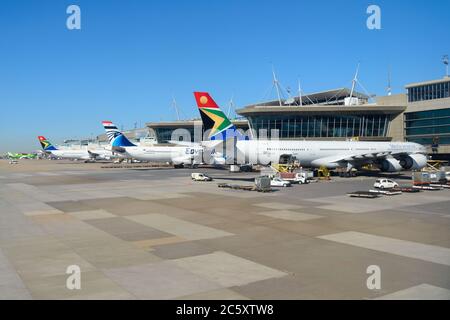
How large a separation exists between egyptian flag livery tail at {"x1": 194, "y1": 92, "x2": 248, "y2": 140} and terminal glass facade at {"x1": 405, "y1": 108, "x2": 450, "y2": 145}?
167ft

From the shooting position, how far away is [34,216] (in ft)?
80.3

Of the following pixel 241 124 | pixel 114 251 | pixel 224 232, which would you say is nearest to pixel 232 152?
pixel 224 232

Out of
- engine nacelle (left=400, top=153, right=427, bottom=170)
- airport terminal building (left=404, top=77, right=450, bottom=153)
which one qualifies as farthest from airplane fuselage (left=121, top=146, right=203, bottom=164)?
Answer: airport terminal building (left=404, top=77, right=450, bottom=153)

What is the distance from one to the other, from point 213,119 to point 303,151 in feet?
46.3

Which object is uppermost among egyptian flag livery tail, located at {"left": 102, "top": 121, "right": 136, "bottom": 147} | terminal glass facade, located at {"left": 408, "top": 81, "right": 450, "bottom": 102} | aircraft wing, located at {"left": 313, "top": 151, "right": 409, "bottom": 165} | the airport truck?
terminal glass facade, located at {"left": 408, "top": 81, "right": 450, "bottom": 102}

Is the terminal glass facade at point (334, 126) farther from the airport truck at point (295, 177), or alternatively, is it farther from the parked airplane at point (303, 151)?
the airport truck at point (295, 177)

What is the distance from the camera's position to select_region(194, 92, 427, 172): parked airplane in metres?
51.2

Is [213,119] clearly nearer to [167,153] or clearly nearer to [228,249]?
[167,153]

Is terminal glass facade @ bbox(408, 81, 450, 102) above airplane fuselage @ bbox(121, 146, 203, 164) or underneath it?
above

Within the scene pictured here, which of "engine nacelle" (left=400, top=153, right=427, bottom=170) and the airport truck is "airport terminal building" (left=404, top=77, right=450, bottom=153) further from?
the airport truck

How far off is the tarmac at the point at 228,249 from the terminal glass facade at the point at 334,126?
216 feet

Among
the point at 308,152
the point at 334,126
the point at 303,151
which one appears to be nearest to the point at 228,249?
the point at 303,151

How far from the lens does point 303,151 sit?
56344 millimetres
